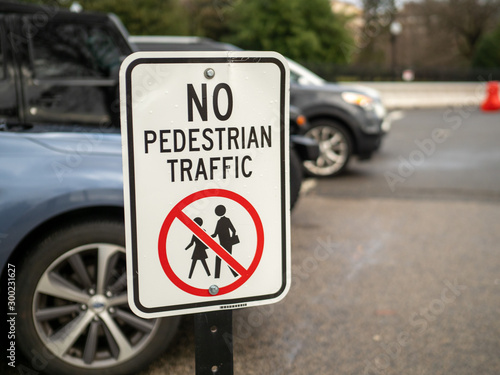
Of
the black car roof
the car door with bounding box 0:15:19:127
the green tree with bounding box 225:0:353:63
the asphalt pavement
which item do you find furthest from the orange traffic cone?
the car door with bounding box 0:15:19:127

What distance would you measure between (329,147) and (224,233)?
6.73m

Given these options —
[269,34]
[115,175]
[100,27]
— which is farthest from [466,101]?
[115,175]

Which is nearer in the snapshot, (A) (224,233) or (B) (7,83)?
(A) (224,233)

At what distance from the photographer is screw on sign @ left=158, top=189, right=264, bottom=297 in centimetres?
173

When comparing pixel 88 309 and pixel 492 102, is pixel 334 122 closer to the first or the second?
pixel 88 309

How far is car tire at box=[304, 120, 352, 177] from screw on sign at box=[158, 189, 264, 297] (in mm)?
6538

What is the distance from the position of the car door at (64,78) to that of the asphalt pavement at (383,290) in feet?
6.06

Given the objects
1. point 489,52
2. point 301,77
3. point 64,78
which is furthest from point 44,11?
point 489,52

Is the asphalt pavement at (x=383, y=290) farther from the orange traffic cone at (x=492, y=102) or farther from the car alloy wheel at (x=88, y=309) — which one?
the orange traffic cone at (x=492, y=102)

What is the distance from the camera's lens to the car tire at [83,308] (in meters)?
2.65

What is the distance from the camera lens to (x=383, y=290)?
4180 millimetres

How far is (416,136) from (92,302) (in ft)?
40.7

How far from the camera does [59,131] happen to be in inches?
126

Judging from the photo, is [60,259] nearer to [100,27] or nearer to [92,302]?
[92,302]
